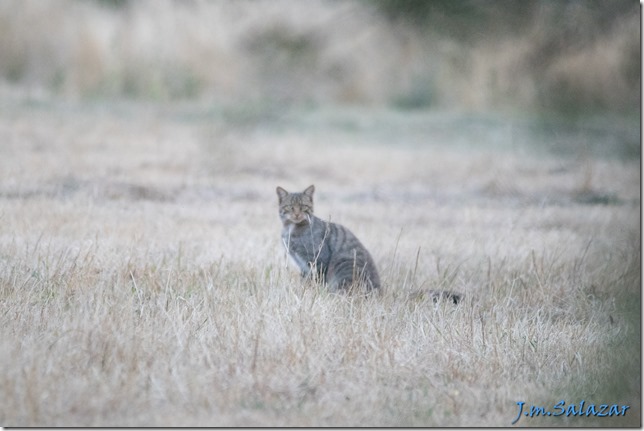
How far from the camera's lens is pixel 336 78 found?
3.80 m

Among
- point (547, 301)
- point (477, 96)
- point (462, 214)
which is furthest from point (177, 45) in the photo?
point (462, 214)

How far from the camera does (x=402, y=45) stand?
3.98 m

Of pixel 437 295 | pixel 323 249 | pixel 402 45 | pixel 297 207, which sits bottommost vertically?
pixel 437 295

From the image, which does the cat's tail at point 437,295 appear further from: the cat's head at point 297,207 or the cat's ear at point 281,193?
the cat's ear at point 281,193

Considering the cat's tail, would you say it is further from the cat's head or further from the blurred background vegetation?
the blurred background vegetation

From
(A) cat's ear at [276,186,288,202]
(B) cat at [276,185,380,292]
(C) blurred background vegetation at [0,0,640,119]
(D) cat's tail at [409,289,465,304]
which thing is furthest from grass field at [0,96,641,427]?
(A) cat's ear at [276,186,288,202]

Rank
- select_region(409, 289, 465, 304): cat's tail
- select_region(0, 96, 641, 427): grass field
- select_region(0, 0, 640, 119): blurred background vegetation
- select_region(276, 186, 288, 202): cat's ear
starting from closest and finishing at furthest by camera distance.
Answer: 1. select_region(0, 0, 640, 119): blurred background vegetation
2. select_region(0, 96, 641, 427): grass field
3. select_region(409, 289, 465, 304): cat's tail
4. select_region(276, 186, 288, 202): cat's ear

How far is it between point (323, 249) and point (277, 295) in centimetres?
101

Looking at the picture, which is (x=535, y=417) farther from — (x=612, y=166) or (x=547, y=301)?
(x=612, y=166)

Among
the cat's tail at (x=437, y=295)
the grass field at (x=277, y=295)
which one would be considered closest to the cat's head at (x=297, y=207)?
the grass field at (x=277, y=295)

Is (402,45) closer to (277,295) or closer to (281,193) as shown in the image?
(277,295)

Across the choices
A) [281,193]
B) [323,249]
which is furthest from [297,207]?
[323,249]

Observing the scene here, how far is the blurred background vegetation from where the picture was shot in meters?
3.71

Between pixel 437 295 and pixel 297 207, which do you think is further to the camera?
pixel 297 207
